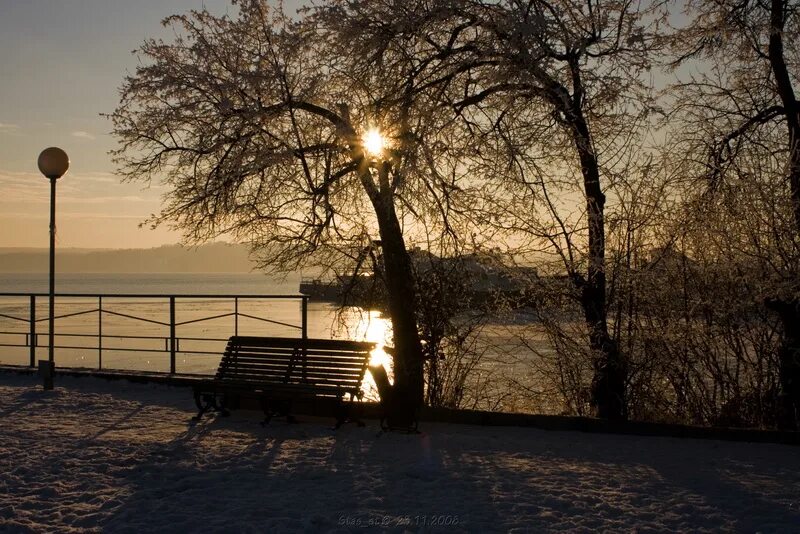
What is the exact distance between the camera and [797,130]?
28.0 ft

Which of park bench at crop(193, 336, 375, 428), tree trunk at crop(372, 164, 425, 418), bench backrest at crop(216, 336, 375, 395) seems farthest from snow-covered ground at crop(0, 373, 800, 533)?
tree trunk at crop(372, 164, 425, 418)

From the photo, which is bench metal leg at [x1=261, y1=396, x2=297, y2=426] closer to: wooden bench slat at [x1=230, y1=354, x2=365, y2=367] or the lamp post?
wooden bench slat at [x1=230, y1=354, x2=365, y2=367]

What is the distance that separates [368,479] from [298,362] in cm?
277

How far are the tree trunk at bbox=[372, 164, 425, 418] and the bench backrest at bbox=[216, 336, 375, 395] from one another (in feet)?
1.76

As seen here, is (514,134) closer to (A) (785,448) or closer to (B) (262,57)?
(B) (262,57)

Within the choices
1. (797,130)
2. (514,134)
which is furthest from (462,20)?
(797,130)

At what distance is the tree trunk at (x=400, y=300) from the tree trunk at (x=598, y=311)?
2.02 m

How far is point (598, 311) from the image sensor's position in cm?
884

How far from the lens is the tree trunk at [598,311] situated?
876cm

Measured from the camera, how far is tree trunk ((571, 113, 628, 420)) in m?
8.76

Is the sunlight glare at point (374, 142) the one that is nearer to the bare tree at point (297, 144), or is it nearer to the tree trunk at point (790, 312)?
the bare tree at point (297, 144)

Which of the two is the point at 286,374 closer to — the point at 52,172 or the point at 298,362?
the point at 298,362

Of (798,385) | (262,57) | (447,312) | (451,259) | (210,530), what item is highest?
(262,57)

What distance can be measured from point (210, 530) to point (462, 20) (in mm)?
6057
